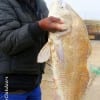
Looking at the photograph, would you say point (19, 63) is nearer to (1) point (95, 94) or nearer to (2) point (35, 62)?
(2) point (35, 62)

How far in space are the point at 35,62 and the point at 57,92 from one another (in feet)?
1.58

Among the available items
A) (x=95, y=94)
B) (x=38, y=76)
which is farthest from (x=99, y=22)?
(x=38, y=76)

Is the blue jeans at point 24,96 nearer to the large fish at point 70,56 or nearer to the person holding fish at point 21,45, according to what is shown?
the person holding fish at point 21,45

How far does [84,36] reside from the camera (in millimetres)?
2623

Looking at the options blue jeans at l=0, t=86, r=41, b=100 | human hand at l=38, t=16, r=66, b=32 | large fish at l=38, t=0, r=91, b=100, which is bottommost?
blue jeans at l=0, t=86, r=41, b=100

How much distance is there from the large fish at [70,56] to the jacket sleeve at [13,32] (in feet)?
0.62

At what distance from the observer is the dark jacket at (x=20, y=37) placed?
277 cm

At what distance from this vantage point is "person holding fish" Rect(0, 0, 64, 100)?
9.09 feet

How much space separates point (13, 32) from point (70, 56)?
446mm

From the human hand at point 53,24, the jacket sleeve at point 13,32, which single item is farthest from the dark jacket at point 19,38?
the human hand at point 53,24

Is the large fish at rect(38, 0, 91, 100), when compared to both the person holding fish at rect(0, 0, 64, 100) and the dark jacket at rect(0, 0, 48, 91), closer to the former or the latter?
the person holding fish at rect(0, 0, 64, 100)

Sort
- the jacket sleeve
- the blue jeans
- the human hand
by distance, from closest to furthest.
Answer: the human hand < the jacket sleeve < the blue jeans

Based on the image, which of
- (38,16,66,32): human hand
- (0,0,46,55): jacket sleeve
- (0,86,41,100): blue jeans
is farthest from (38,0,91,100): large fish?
(0,86,41,100): blue jeans

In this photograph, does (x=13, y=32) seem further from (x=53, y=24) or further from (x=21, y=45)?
(x=53, y=24)
